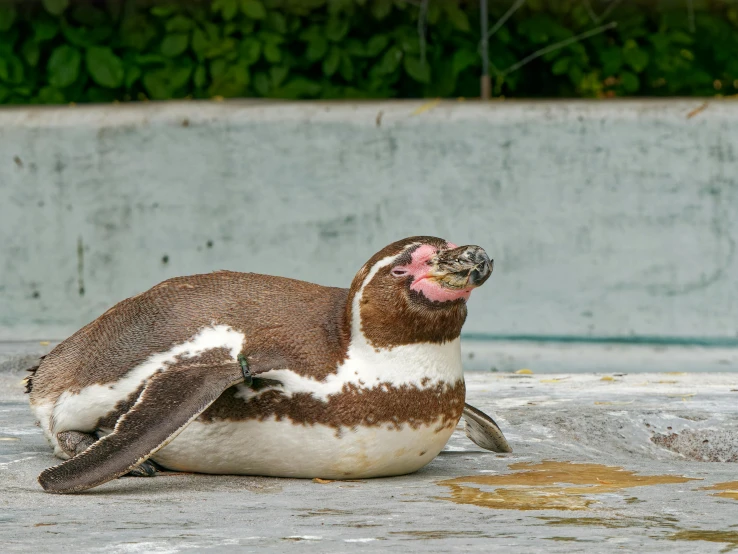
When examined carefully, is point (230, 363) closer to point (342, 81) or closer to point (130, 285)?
point (130, 285)

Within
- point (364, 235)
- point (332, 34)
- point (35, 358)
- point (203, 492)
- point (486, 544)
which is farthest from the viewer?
point (332, 34)

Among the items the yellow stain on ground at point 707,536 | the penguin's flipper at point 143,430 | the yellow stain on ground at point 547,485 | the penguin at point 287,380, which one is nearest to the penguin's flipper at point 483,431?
the yellow stain on ground at point 547,485

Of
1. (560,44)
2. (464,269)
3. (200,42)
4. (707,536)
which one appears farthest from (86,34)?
(707,536)

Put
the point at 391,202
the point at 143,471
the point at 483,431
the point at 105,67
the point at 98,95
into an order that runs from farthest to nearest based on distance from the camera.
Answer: the point at 98,95 < the point at 105,67 < the point at 391,202 < the point at 483,431 < the point at 143,471

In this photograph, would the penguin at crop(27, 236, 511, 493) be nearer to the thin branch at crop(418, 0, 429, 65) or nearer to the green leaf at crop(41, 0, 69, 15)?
the thin branch at crop(418, 0, 429, 65)

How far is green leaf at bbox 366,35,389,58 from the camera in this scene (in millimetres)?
7508

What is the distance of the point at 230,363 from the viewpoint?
355 cm

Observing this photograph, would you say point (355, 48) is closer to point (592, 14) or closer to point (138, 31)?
point (138, 31)

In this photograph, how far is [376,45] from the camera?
296 inches

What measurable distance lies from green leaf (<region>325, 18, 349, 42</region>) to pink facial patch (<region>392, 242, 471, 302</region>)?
13.5ft

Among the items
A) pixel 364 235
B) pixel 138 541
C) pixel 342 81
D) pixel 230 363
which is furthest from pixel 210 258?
pixel 138 541

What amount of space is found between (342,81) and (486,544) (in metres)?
5.23

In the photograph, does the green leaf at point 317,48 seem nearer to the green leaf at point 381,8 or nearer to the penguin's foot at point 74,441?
the green leaf at point 381,8

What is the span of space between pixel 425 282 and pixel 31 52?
4.82 metres
